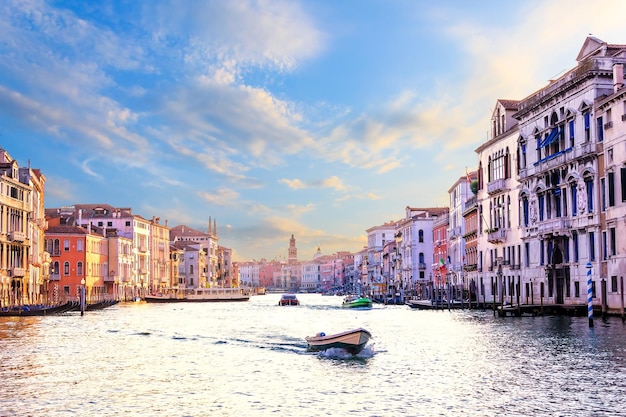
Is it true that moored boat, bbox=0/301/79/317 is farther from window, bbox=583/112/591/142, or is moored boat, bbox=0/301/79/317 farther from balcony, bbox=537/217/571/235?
window, bbox=583/112/591/142

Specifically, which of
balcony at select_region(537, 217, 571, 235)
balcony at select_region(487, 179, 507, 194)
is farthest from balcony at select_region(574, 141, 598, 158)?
balcony at select_region(487, 179, 507, 194)

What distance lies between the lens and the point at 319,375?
19.0 metres

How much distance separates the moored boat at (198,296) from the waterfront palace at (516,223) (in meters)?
4.59

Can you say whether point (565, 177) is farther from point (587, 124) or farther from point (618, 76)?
point (618, 76)

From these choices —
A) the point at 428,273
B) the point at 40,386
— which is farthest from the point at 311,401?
the point at 428,273

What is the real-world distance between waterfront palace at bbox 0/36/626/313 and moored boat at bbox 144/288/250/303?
4.59 m

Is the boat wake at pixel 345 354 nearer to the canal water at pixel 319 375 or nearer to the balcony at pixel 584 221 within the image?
the canal water at pixel 319 375

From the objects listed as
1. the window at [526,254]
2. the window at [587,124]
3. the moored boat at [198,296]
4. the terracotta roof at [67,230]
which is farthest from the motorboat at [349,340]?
the moored boat at [198,296]

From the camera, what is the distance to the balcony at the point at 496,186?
53.2 m

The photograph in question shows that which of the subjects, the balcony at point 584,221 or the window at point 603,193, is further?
the balcony at point 584,221

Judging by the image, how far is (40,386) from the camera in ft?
57.1

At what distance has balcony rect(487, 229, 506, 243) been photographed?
52.8 metres

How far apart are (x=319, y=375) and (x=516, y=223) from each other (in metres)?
34.7

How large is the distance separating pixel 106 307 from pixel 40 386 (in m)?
51.8
